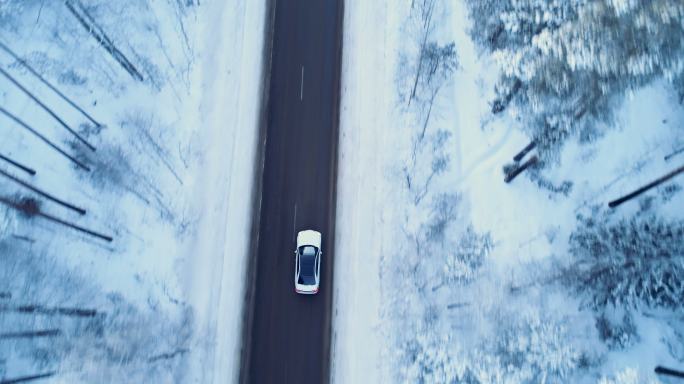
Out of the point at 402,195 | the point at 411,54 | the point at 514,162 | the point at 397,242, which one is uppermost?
the point at 411,54

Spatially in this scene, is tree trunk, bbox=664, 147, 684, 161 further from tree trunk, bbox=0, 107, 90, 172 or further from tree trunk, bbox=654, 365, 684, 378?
tree trunk, bbox=0, 107, 90, 172

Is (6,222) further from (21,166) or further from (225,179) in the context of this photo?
(225,179)

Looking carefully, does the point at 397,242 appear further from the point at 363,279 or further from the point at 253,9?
the point at 253,9

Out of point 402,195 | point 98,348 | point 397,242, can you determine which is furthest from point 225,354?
point 402,195

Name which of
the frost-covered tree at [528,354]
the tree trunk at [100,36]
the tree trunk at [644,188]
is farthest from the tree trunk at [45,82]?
the tree trunk at [644,188]

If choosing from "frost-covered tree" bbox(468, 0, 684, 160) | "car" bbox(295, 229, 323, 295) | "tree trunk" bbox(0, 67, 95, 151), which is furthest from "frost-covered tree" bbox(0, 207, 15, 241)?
"frost-covered tree" bbox(468, 0, 684, 160)

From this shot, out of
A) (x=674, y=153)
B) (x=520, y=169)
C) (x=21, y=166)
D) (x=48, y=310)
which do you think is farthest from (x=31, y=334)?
(x=674, y=153)
